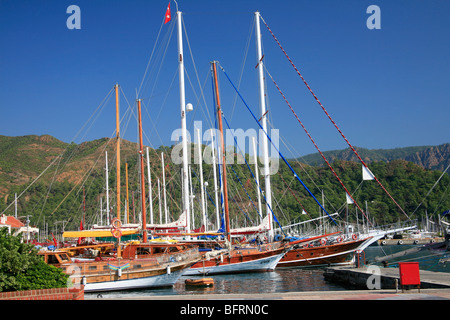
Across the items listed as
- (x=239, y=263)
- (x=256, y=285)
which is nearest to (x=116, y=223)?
(x=256, y=285)

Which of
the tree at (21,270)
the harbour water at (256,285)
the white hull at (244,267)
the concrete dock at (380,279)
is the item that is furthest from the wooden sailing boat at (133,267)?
the tree at (21,270)

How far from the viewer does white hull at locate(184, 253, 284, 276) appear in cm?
3503

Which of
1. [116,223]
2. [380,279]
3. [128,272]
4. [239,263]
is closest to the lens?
[380,279]

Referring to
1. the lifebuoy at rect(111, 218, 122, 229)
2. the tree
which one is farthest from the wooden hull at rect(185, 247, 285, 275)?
the tree

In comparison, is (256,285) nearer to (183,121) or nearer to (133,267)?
(133,267)

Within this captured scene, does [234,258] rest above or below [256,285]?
above

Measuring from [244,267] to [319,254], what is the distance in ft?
30.3

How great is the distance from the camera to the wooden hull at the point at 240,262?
34.9 m

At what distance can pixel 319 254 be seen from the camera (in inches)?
1608

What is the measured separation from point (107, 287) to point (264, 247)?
15382 millimetres

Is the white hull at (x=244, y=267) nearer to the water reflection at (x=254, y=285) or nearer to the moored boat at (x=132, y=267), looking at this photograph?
the water reflection at (x=254, y=285)

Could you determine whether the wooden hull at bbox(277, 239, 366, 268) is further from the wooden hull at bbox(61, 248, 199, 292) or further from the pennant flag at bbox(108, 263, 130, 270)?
the pennant flag at bbox(108, 263, 130, 270)

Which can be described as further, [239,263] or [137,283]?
[239,263]
